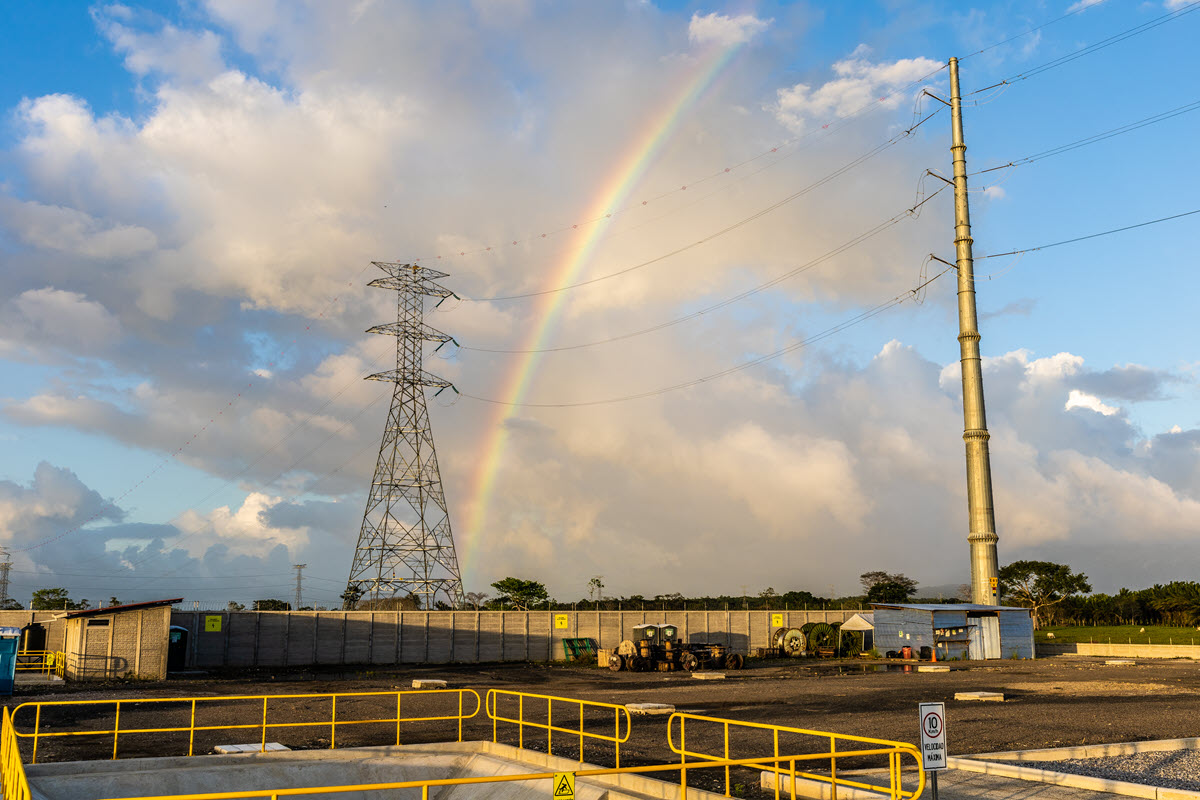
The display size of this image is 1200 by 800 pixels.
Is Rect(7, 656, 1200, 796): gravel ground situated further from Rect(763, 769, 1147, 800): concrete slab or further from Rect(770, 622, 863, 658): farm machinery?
Rect(770, 622, 863, 658): farm machinery

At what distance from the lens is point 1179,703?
29.7m

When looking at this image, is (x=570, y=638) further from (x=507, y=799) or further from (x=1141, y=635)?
(x=1141, y=635)

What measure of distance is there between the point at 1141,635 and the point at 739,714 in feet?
264

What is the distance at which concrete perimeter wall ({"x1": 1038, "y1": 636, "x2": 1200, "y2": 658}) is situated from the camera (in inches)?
2554

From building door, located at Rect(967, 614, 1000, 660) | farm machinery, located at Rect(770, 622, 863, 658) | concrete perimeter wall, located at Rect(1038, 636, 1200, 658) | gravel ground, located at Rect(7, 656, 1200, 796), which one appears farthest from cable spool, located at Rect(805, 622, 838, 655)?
concrete perimeter wall, located at Rect(1038, 636, 1200, 658)

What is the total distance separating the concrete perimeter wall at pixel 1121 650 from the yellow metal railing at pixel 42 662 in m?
61.0

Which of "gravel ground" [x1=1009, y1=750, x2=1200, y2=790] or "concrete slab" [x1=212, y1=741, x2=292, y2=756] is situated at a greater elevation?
"gravel ground" [x1=1009, y1=750, x2=1200, y2=790]

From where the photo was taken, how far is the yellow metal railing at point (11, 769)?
10.0 metres

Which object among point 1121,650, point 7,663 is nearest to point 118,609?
point 7,663

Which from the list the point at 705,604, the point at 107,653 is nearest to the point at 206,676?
the point at 107,653

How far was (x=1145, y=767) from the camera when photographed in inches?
686

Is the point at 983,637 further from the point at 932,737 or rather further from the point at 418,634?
the point at 932,737

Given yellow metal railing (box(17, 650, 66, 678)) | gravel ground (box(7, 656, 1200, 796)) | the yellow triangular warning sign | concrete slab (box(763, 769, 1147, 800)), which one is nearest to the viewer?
the yellow triangular warning sign

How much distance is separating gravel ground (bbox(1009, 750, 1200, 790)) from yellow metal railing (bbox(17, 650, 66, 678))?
43935 millimetres
